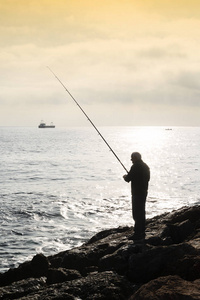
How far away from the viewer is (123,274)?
20.2 feet

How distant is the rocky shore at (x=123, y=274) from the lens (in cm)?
482

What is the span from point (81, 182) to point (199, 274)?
24701mm

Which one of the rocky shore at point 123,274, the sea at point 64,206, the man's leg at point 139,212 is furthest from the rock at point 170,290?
the sea at point 64,206

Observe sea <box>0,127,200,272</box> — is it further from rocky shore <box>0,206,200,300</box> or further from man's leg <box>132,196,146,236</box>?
rocky shore <box>0,206,200,300</box>

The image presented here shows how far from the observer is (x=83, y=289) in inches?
221

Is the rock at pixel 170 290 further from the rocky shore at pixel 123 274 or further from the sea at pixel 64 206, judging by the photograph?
the sea at pixel 64 206

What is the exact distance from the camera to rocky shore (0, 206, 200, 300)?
4820mm

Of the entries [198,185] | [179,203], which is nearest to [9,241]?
[179,203]

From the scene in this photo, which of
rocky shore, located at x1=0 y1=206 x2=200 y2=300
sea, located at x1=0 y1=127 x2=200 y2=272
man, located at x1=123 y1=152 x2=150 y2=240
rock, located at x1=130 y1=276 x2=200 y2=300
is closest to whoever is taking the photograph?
rock, located at x1=130 y1=276 x2=200 y2=300

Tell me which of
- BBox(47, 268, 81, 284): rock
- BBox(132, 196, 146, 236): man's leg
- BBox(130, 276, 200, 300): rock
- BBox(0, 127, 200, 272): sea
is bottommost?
BBox(0, 127, 200, 272): sea

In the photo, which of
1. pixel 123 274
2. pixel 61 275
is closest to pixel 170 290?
pixel 123 274

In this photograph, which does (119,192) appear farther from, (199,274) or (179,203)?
(199,274)

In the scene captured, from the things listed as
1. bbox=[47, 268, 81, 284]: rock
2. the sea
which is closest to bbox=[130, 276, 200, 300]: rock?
bbox=[47, 268, 81, 284]: rock

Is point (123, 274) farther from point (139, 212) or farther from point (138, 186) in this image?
point (138, 186)
